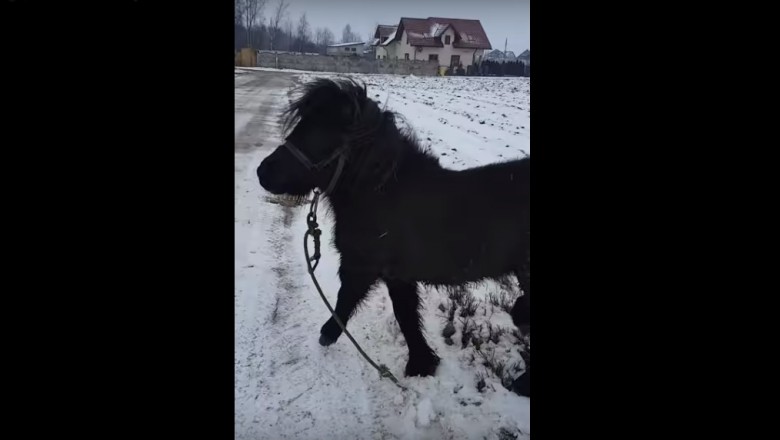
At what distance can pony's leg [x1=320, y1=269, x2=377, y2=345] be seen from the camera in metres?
2.62

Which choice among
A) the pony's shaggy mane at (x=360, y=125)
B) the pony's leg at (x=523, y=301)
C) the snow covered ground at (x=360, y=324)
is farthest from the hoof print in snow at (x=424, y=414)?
the pony's shaggy mane at (x=360, y=125)

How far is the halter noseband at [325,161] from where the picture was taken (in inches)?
92.5

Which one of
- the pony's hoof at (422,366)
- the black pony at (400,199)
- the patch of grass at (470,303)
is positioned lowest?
the pony's hoof at (422,366)

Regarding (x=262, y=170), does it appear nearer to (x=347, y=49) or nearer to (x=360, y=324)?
(x=347, y=49)

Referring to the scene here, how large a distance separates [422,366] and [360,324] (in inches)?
19.3

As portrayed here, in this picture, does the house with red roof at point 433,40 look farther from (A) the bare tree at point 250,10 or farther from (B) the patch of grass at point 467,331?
(B) the patch of grass at point 467,331

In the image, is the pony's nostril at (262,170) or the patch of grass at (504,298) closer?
the pony's nostril at (262,170)

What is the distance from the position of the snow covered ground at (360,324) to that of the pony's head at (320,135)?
93 mm
